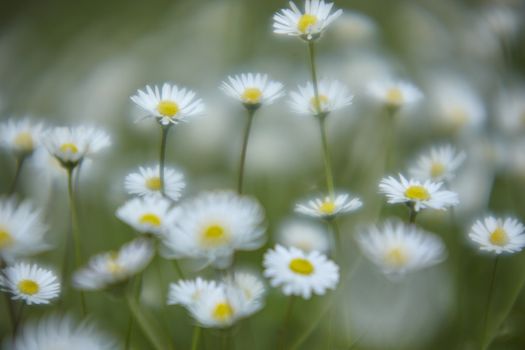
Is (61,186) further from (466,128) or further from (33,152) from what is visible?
(466,128)

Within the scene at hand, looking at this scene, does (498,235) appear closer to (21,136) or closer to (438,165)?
(438,165)

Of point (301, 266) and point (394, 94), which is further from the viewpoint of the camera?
point (394, 94)

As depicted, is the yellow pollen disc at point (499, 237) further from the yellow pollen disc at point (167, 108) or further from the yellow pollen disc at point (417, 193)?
the yellow pollen disc at point (167, 108)

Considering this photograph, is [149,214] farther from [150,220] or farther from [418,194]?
[418,194]

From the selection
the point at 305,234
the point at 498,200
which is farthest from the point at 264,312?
the point at 498,200

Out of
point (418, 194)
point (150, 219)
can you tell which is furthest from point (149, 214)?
point (418, 194)

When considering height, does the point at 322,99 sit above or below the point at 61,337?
above
